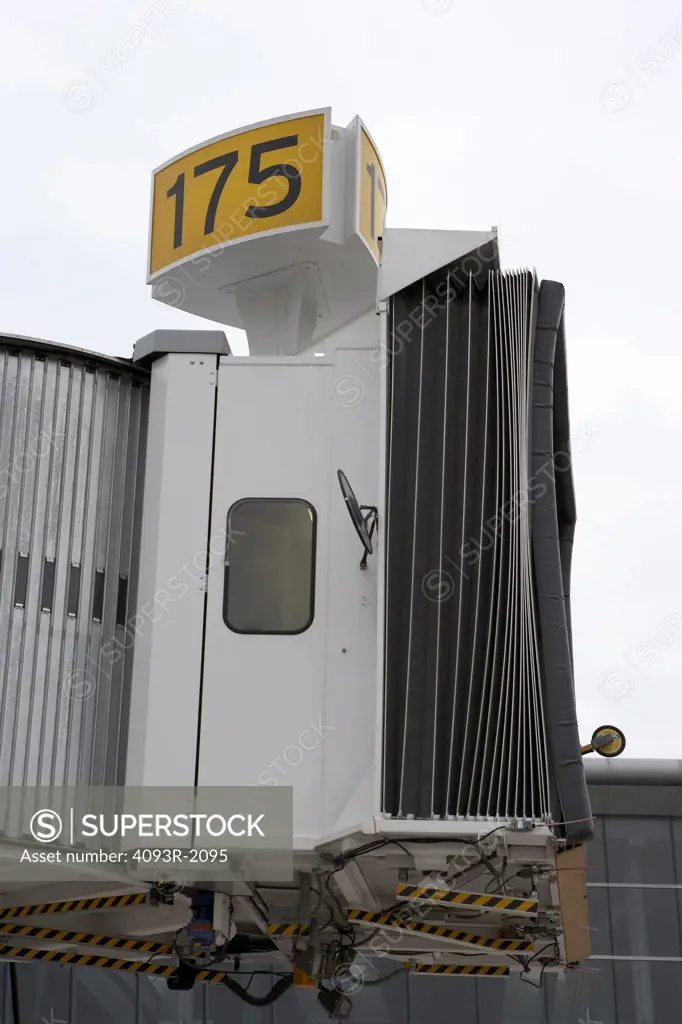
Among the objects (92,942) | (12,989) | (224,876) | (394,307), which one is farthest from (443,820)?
(12,989)

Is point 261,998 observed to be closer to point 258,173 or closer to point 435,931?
point 435,931

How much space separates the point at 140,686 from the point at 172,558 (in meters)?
0.93

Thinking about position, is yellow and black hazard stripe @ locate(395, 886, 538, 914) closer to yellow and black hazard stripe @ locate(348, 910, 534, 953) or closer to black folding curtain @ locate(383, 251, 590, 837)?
yellow and black hazard stripe @ locate(348, 910, 534, 953)

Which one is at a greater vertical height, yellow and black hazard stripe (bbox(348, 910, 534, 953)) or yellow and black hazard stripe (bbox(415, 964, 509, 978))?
yellow and black hazard stripe (bbox(348, 910, 534, 953))

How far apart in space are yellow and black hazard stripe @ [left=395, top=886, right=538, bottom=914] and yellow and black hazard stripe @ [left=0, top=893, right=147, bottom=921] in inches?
89.8

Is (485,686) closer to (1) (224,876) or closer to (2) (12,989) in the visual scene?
(1) (224,876)

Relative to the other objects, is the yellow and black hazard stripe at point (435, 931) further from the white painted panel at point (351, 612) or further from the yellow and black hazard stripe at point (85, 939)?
the white painted panel at point (351, 612)

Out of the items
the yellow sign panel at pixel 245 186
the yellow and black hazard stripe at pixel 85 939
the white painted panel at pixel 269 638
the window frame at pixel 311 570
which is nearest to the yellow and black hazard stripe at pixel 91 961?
the yellow and black hazard stripe at pixel 85 939

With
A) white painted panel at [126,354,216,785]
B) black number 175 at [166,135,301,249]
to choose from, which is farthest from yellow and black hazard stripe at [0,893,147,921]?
black number 175 at [166,135,301,249]

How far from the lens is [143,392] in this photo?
9.73m

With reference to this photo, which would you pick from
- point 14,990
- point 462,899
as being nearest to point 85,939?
point 462,899

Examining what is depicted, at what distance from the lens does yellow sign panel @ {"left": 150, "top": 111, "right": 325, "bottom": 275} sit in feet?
31.6

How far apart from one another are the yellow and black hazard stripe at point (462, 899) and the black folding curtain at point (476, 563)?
144 cm

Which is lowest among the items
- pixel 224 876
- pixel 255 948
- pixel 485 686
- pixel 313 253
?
pixel 255 948
